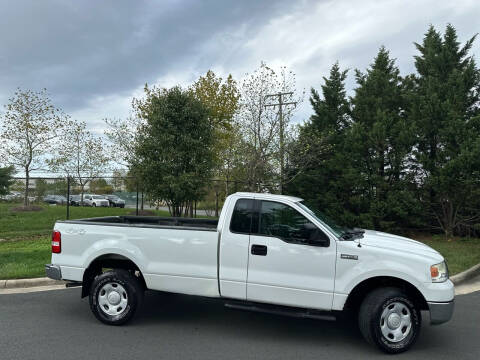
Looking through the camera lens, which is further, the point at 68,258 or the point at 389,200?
the point at 389,200

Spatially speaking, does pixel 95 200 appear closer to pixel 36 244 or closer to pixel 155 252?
pixel 36 244

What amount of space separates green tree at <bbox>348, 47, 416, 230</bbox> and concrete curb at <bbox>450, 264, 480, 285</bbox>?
19.3 ft

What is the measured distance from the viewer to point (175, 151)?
13.3 metres

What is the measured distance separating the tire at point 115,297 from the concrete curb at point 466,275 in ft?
20.6

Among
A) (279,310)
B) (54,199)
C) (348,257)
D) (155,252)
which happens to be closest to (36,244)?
(155,252)

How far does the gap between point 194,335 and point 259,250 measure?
1.34 m

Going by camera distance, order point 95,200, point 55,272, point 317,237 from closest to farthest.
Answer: point 317,237 → point 55,272 → point 95,200

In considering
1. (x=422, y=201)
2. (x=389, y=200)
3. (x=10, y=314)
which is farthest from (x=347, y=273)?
(x=422, y=201)

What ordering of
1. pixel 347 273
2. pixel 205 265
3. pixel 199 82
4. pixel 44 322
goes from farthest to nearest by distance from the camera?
pixel 199 82 → pixel 44 322 → pixel 205 265 → pixel 347 273

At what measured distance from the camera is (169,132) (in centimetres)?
1358

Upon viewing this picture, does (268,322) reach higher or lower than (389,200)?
lower

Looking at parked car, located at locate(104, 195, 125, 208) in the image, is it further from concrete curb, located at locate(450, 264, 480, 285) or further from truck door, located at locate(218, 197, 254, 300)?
truck door, located at locate(218, 197, 254, 300)

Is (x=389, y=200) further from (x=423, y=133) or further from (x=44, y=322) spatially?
(x=44, y=322)

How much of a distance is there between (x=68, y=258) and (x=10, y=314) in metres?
1.19
